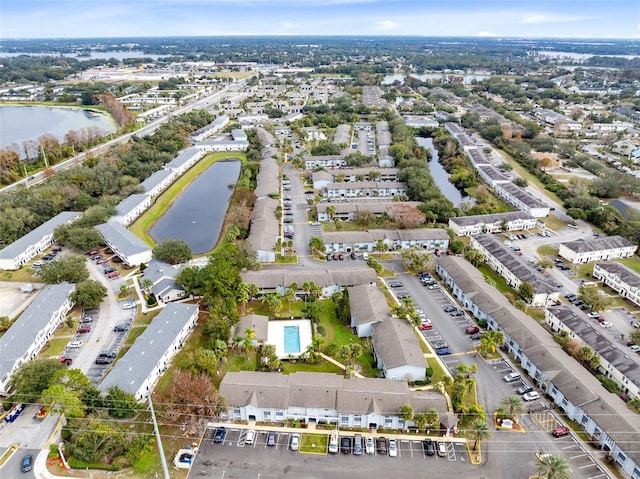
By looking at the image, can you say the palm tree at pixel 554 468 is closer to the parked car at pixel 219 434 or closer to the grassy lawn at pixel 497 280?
the parked car at pixel 219 434

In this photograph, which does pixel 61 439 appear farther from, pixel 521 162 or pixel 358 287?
pixel 521 162

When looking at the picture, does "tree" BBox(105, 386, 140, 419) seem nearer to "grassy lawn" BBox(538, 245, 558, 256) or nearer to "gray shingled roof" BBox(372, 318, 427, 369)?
"gray shingled roof" BBox(372, 318, 427, 369)

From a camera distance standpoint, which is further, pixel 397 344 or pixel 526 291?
pixel 526 291

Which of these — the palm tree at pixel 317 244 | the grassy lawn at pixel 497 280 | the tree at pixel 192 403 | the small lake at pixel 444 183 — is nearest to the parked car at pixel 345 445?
the tree at pixel 192 403

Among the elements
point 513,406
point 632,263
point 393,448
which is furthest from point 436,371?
point 632,263

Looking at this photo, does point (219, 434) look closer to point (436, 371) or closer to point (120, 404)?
point (120, 404)

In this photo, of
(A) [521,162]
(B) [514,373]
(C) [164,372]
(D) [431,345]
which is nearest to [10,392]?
(C) [164,372]
